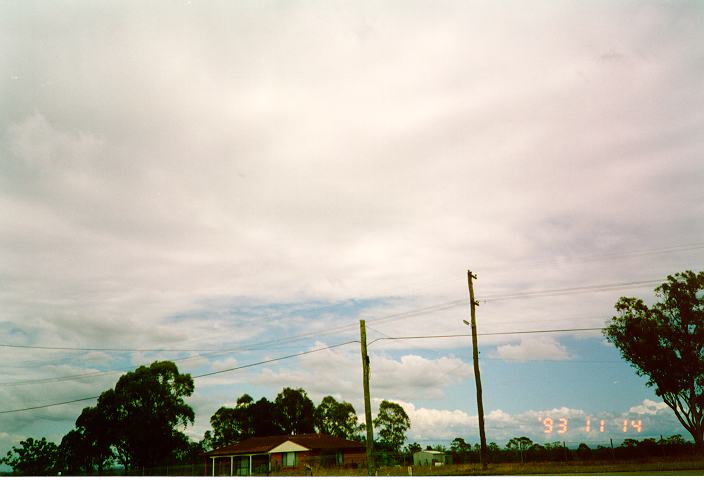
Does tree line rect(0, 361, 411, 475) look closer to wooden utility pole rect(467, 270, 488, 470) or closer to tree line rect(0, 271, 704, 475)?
tree line rect(0, 271, 704, 475)

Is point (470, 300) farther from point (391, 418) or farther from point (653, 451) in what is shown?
point (391, 418)

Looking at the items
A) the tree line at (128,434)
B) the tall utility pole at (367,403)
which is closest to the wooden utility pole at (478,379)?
the tall utility pole at (367,403)

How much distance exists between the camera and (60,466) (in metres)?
64.9

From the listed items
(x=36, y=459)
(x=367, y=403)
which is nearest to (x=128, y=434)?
(x=36, y=459)

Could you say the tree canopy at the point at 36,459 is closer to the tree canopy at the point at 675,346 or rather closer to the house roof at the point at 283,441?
the house roof at the point at 283,441

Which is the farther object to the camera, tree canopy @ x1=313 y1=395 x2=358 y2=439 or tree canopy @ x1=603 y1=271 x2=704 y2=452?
tree canopy @ x1=313 y1=395 x2=358 y2=439

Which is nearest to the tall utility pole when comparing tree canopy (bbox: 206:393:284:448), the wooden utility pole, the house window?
the wooden utility pole

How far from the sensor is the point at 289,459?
60.5m

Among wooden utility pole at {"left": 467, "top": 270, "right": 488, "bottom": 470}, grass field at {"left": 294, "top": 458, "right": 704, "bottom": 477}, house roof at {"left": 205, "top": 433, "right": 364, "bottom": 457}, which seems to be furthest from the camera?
house roof at {"left": 205, "top": 433, "right": 364, "bottom": 457}

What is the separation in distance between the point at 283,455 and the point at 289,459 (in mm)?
1049

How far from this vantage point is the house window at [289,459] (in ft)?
196

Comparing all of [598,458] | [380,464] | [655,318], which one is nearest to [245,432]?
[380,464]

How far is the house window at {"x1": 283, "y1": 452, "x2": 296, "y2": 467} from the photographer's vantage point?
59.7 m

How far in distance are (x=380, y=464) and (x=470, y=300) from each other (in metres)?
27.6
